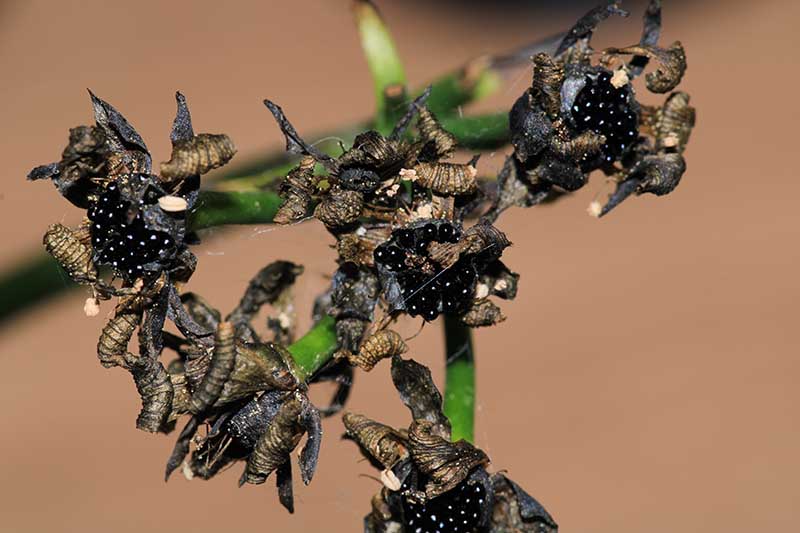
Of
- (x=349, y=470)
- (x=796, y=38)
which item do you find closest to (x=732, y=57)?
(x=796, y=38)

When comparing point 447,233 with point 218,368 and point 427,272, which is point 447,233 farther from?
point 218,368

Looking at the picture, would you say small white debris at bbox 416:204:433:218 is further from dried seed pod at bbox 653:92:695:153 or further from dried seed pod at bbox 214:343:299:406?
dried seed pod at bbox 653:92:695:153

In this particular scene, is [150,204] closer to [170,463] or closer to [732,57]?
[170,463]

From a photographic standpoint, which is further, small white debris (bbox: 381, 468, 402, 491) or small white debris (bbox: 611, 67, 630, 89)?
small white debris (bbox: 611, 67, 630, 89)

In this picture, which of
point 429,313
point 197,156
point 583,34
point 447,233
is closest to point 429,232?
point 447,233

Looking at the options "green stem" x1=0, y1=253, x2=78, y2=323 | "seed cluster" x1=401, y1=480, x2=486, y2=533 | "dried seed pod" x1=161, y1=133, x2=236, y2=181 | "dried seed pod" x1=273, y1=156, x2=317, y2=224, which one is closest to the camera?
"dried seed pod" x1=161, y1=133, x2=236, y2=181

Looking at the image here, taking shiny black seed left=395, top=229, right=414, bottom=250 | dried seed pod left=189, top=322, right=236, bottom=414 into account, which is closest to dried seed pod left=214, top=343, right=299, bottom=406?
dried seed pod left=189, top=322, right=236, bottom=414
